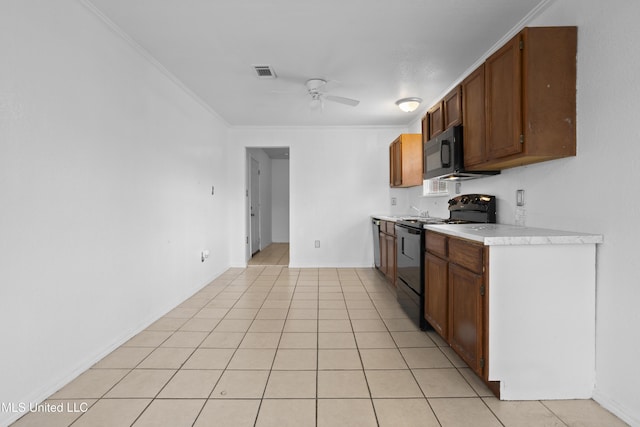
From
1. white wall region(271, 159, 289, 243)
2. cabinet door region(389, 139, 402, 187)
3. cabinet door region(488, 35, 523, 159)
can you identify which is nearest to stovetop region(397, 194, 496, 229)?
cabinet door region(488, 35, 523, 159)

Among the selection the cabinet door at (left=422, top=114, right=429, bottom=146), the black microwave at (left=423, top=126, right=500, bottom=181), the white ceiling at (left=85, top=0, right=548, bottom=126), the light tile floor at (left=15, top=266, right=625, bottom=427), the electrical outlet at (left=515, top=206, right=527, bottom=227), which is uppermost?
the white ceiling at (left=85, top=0, right=548, bottom=126)

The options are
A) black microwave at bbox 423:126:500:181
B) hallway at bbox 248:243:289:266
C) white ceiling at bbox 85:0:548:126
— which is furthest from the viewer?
hallway at bbox 248:243:289:266

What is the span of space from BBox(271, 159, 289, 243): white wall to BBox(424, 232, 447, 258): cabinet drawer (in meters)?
6.12

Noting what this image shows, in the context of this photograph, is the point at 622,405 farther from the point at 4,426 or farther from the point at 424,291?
the point at 4,426

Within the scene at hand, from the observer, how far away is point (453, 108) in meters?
2.72

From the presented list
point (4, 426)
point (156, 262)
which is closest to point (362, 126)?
point (156, 262)

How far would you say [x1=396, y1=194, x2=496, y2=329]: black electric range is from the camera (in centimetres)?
268

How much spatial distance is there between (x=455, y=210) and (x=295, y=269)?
279 cm

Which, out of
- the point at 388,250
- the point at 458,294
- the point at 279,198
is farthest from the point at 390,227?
the point at 279,198

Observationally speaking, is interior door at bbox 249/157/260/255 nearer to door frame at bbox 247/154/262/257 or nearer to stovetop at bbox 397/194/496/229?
door frame at bbox 247/154/262/257

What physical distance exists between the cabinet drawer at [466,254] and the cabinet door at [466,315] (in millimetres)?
37

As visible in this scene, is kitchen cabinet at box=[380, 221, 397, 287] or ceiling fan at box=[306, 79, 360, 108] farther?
kitchen cabinet at box=[380, 221, 397, 287]

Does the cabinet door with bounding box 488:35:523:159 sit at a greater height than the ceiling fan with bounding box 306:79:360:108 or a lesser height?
lesser

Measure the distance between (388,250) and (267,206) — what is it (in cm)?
447
